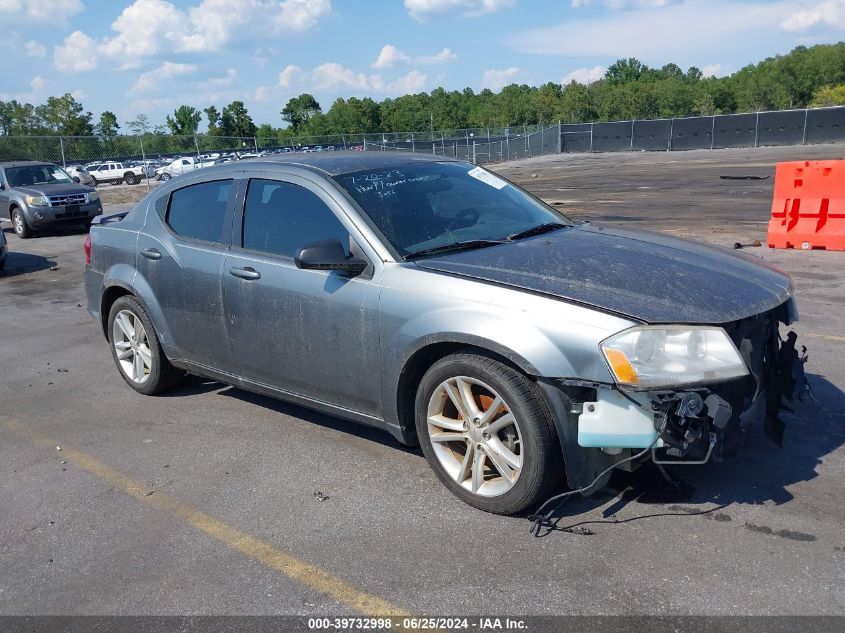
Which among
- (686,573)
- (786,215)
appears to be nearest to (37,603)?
(686,573)

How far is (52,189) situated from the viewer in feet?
57.1

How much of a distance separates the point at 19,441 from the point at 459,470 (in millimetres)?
3156

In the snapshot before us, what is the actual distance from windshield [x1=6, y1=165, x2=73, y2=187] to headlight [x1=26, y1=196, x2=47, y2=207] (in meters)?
1.17

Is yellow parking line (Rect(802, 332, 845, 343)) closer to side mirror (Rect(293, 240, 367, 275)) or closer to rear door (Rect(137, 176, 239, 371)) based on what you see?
side mirror (Rect(293, 240, 367, 275))

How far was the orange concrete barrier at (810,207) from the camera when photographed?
32.5ft

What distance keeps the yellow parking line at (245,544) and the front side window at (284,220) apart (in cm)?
155

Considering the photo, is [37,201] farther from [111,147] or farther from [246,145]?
[246,145]

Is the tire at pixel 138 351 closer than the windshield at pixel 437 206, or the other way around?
the windshield at pixel 437 206

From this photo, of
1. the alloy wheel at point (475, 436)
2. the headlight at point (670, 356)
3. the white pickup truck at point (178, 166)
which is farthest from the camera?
the white pickup truck at point (178, 166)

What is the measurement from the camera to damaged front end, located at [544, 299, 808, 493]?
10.6 feet

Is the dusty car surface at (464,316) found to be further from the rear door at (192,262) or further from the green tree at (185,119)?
the green tree at (185,119)

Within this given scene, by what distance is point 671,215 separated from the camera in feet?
49.1

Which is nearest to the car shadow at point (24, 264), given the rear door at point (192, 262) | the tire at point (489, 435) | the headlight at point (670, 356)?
the rear door at point (192, 262)

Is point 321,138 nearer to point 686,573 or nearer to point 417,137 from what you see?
point 417,137
